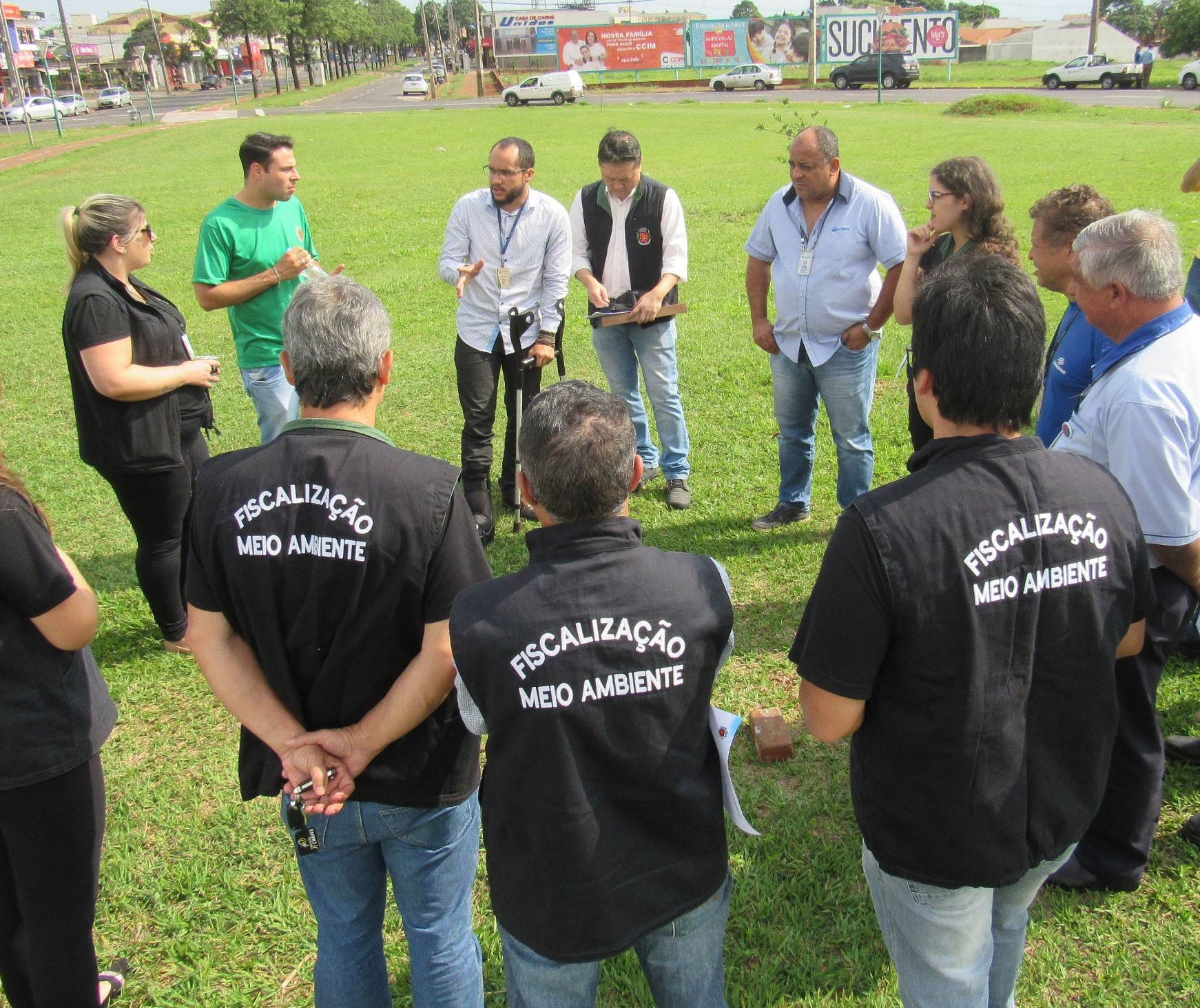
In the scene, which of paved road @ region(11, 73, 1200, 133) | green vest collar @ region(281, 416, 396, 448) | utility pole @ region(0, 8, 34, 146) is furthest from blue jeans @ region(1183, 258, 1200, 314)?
utility pole @ region(0, 8, 34, 146)

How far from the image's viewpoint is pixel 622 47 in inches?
2525

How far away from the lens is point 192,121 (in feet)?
133

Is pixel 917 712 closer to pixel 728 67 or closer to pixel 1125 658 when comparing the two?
pixel 1125 658

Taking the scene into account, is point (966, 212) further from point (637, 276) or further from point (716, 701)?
point (716, 701)

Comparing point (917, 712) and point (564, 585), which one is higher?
point (564, 585)

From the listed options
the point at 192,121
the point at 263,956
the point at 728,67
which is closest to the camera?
the point at 263,956

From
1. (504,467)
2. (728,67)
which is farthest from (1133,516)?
(728,67)

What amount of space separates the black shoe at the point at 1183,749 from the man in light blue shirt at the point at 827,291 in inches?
80.7

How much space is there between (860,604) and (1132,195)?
50.3ft

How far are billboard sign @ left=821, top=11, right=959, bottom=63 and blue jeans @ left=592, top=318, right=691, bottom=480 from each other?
5666 centimetres

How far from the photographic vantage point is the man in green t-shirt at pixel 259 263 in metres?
4.62

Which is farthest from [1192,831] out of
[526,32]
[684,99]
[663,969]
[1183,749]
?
[526,32]

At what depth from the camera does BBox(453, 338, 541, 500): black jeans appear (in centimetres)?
534

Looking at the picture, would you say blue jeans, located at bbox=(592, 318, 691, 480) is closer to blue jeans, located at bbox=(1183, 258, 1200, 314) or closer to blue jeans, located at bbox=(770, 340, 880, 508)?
blue jeans, located at bbox=(770, 340, 880, 508)
